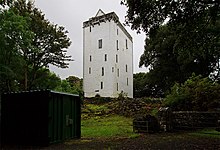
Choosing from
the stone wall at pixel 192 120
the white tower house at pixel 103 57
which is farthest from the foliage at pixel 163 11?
the white tower house at pixel 103 57

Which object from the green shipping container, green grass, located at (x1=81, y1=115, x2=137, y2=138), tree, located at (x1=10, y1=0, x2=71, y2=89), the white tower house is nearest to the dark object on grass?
green grass, located at (x1=81, y1=115, x2=137, y2=138)

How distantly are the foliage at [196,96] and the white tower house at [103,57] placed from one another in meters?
21.7

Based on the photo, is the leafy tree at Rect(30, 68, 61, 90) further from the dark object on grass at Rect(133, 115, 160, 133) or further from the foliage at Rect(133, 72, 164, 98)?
the foliage at Rect(133, 72, 164, 98)

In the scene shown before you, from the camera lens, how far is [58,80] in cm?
2778

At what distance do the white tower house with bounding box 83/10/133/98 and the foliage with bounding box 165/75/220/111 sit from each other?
21651 millimetres

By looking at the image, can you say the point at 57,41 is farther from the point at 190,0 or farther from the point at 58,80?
the point at 190,0

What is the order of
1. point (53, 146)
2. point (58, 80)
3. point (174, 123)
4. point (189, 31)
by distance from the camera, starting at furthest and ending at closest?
point (58, 80) → point (174, 123) → point (189, 31) → point (53, 146)

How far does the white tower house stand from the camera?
1582 inches

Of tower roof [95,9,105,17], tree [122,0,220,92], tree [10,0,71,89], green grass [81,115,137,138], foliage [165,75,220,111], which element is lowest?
green grass [81,115,137,138]

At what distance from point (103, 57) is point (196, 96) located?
25.6 metres

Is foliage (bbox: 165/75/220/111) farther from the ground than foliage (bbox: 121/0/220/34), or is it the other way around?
foliage (bbox: 121/0/220/34)

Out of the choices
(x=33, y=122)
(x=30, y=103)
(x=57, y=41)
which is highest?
(x=57, y=41)

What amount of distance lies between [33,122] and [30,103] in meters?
0.81

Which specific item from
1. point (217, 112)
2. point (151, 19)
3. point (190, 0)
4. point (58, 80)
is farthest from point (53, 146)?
point (58, 80)
